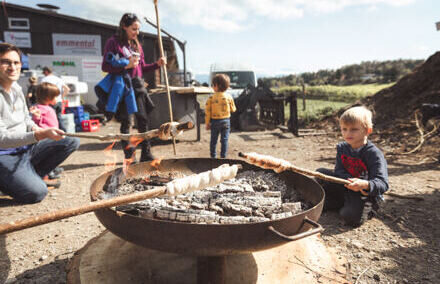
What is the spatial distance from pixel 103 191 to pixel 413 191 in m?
3.83

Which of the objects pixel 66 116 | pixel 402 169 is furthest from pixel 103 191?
pixel 66 116

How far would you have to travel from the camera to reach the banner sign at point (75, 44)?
49.8 ft

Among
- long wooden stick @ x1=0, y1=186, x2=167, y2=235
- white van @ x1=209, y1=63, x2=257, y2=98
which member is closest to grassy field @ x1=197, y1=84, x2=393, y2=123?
white van @ x1=209, y1=63, x2=257, y2=98

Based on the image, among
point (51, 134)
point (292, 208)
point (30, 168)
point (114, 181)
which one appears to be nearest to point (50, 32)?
point (30, 168)

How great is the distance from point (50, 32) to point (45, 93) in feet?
44.3

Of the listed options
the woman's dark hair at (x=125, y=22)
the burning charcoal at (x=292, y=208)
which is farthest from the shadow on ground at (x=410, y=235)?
the woman's dark hair at (x=125, y=22)

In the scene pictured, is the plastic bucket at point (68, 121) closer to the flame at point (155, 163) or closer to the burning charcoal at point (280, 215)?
the flame at point (155, 163)

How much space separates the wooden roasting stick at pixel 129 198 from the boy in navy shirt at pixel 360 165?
4.70ft

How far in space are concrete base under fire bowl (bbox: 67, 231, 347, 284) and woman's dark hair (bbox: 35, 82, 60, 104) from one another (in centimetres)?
312

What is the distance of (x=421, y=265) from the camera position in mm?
2213

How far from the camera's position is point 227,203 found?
193 cm

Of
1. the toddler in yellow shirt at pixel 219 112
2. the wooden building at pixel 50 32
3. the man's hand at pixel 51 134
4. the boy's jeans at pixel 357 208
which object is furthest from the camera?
the wooden building at pixel 50 32

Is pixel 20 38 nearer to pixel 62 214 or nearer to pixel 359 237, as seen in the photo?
pixel 62 214

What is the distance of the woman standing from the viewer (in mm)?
4211
